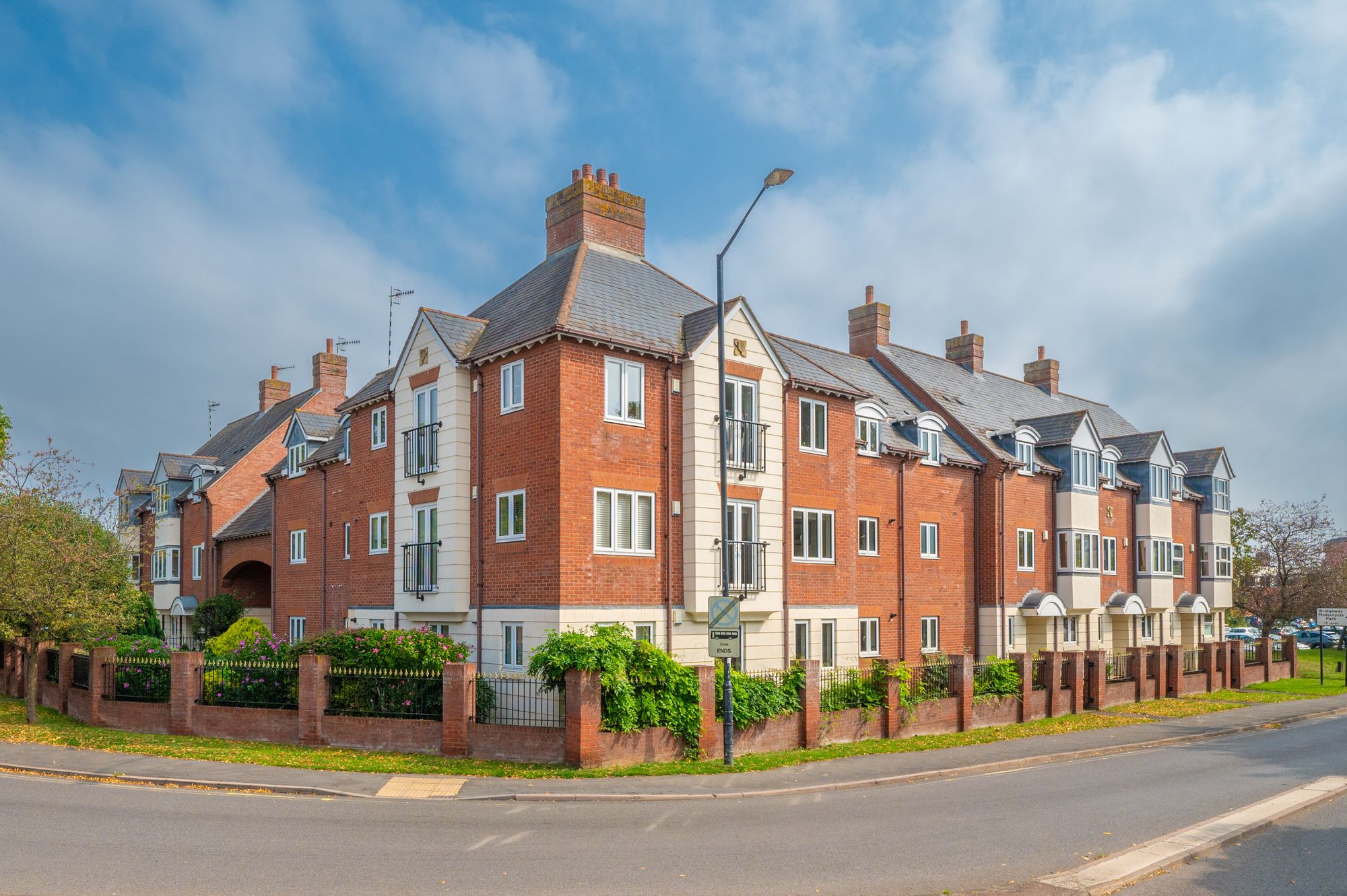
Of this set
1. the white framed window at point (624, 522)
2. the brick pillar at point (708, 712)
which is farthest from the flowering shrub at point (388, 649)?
the brick pillar at point (708, 712)

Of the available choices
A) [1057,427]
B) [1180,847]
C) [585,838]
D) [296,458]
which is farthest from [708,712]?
[1057,427]

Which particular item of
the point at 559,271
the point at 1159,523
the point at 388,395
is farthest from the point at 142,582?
the point at 1159,523

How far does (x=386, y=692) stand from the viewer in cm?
1986

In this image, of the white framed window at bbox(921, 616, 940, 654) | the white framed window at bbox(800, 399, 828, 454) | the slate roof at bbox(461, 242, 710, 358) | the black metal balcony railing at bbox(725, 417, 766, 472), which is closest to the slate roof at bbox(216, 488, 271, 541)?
the slate roof at bbox(461, 242, 710, 358)

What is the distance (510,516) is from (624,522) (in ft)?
8.58

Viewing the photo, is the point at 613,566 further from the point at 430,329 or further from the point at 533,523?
the point at 430,329

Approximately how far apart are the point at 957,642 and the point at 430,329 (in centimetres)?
2028

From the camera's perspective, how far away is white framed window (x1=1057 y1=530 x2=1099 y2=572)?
37.7 metres

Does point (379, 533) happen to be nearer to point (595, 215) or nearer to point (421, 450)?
point (421, 450)

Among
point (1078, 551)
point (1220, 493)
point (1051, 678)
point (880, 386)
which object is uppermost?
point (880, 386)

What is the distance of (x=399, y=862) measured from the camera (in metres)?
11.1

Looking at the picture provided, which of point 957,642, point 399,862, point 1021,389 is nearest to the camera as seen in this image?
point 399,862

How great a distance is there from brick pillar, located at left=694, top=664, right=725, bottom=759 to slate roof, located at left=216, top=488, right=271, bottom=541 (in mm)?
23871

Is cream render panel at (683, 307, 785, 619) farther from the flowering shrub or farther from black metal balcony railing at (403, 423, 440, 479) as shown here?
black metal balcony railing at (403, 423, 440, 479)
